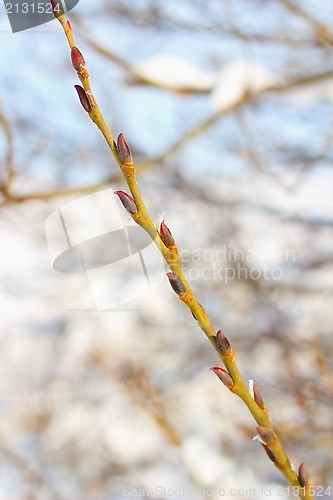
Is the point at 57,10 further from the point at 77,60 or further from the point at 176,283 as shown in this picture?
the point at 176,283

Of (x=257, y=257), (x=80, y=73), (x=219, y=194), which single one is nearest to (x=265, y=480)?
(x=257, y=257)

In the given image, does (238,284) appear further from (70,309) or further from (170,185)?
(70,309)

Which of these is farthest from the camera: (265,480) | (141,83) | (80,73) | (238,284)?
(141,83)

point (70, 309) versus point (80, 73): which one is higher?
point (80, 73)
